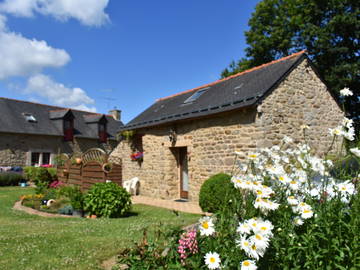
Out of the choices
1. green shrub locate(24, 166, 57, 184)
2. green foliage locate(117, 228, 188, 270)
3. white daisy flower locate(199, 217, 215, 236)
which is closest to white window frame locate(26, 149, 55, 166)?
green shrub locate(24, 166, 57, 184)

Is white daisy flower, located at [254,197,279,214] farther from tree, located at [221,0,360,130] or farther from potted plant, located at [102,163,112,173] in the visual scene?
tree, located at [221,0,360,130]

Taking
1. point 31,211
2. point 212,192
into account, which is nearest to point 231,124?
point 212,192

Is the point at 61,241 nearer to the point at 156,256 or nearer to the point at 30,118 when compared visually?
the point at 156,256

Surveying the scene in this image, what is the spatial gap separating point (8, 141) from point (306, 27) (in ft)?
67.0

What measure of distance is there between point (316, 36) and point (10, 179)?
1941cm

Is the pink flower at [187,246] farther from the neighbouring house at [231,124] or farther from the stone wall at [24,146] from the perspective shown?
the stone wall at [24,146]

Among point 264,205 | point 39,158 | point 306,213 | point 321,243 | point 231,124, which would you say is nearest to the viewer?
point 264,205

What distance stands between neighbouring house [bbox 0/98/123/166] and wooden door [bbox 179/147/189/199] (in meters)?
9.19

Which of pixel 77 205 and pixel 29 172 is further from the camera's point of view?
pixel 29 172

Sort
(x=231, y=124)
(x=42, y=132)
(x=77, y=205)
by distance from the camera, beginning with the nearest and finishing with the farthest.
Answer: (x=77, y=205)
(x=231, y=124)
(x=42, y=132)

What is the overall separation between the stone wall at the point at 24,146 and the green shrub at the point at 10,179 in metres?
2.89

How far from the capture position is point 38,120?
73.2ft

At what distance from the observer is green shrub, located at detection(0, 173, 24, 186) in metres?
16.4

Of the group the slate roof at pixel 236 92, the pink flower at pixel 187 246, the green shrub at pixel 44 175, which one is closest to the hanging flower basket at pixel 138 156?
the slate roof at pixel 236 92
